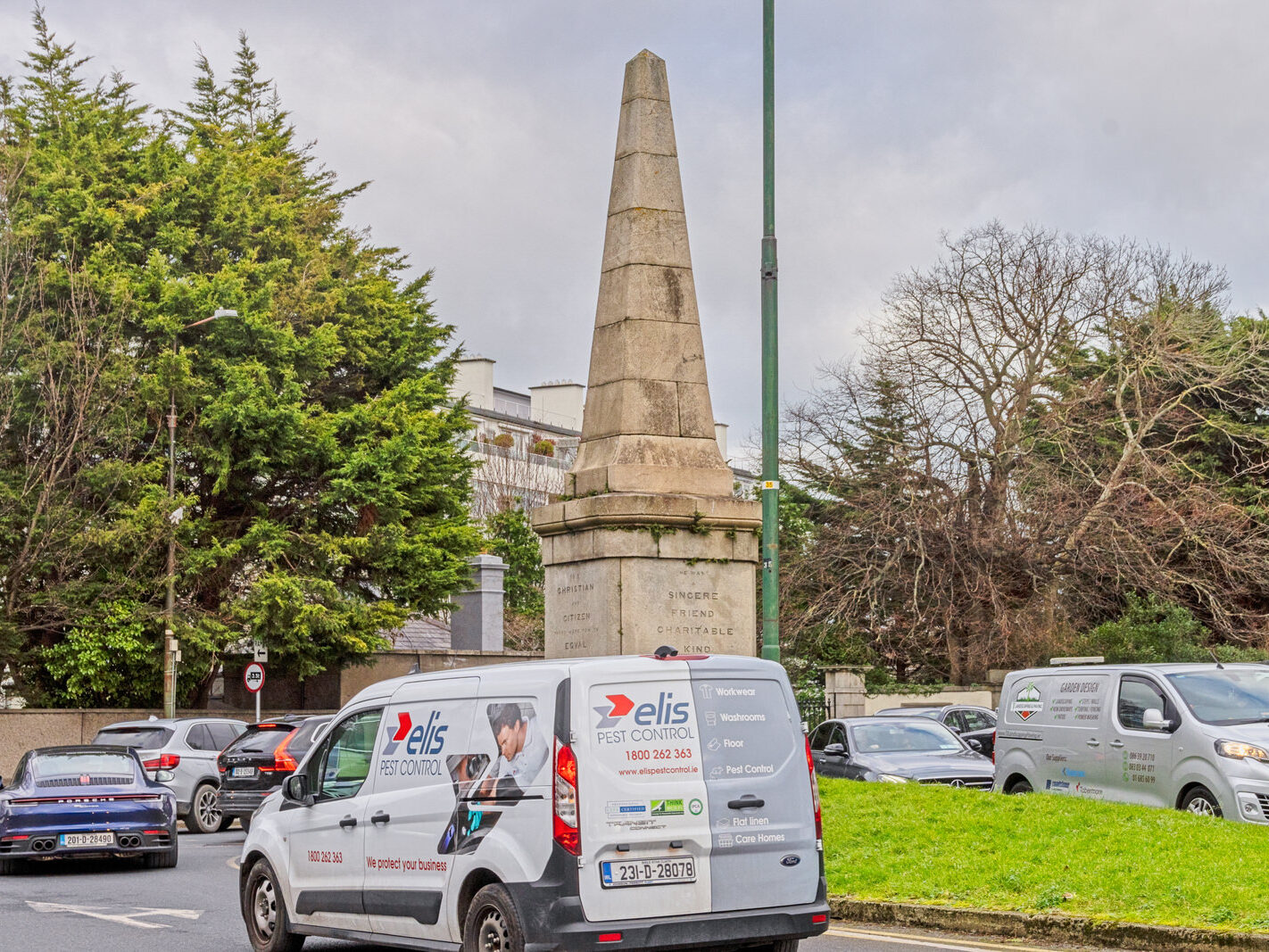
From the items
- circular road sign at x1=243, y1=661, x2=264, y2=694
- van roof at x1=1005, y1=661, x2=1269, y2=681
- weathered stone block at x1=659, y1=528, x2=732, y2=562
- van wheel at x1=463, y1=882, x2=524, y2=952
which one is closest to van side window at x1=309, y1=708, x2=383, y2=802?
van wheel at x1=463, y1=882, x2=524, y2=952

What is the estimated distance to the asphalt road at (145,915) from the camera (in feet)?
34.9

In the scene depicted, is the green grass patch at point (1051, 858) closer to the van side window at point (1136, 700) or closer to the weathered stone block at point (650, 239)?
the van side window at point (1136, 700)

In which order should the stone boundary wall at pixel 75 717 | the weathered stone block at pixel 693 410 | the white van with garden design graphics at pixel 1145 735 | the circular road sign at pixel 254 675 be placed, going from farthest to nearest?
the circular road sign at pixel 254 675 < the stone boundary wall at pixel 75 717 < the weathered stone block at pixel 693 410 < the white van with garden design graphics at pixel 1145 735

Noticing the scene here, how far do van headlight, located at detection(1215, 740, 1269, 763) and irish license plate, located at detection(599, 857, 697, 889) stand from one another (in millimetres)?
7774

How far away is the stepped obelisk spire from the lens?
51.8 feet

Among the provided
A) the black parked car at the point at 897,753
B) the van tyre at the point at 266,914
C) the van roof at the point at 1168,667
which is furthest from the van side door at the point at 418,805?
the black parked car at the point at 897,753

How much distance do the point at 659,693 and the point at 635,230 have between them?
8403mm

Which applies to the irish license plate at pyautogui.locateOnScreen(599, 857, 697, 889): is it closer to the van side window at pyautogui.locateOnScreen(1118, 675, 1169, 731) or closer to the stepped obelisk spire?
the stepped obelisk spire

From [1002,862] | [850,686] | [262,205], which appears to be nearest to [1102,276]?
[850,686]

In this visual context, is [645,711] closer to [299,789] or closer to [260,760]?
[299,789]

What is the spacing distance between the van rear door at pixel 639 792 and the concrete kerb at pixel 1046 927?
2809mm

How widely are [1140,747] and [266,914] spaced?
341 inches

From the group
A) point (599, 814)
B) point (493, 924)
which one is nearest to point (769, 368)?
point (599, 814)

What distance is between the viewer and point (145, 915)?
1280cm
